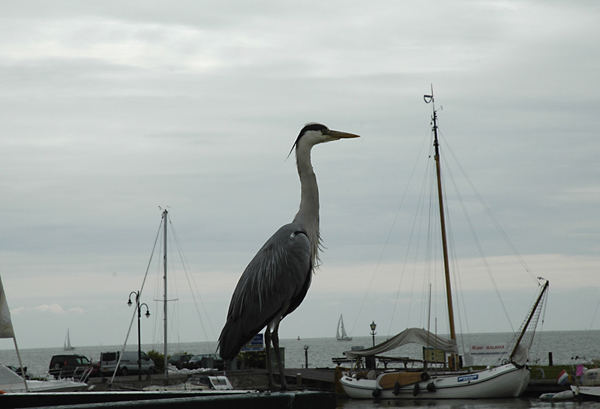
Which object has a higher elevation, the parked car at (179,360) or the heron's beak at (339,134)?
the heron's beak at (339,134)

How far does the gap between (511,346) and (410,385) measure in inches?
250

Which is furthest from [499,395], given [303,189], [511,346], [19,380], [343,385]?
[303,189]

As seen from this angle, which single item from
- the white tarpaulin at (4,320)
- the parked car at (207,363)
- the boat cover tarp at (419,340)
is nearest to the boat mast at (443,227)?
the boat cover tarp at (419,340)

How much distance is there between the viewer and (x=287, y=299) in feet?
24.8

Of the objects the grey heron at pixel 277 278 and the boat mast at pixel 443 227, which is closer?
the grey heron at pixel 277 278

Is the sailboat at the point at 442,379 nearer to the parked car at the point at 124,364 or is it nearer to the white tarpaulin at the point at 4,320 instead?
the parked car at the point at 124,364

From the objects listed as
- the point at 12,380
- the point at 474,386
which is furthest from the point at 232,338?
the point at 474,386

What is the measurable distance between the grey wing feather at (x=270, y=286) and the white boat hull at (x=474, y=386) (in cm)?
3147

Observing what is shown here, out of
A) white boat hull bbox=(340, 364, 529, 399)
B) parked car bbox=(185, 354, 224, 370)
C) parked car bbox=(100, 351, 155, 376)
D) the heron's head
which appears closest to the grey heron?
the heron's head

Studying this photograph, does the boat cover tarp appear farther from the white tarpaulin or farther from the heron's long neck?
the heron's long neck

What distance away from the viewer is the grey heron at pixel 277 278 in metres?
7.54

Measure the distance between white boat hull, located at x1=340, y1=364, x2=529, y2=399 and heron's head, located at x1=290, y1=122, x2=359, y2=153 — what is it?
3132 centimetres

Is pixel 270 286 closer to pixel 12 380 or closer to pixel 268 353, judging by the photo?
pixel 268 353

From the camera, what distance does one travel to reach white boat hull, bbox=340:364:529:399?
1479 inches
